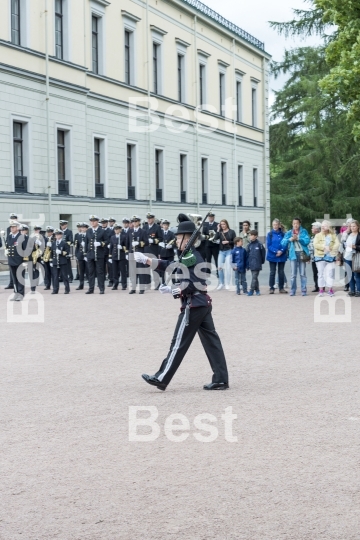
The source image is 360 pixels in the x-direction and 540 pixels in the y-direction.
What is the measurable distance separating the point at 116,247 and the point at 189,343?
48.7ft

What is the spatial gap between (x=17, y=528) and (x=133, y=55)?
132 feet

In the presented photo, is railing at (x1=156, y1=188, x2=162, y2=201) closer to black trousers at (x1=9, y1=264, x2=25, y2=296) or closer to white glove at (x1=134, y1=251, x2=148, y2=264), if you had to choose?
black trousers at (x1=9, y1=264, x2=25, y2=296)

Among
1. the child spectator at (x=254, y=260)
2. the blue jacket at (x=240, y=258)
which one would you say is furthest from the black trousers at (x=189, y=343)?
the blue jacket at (x=240, y=258)

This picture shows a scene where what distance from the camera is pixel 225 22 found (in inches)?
2083

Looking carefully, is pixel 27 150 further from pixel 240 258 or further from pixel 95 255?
pixel 240 258

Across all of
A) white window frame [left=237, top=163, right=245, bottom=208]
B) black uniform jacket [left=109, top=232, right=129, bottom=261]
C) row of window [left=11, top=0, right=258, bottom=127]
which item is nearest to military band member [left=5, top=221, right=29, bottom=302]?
black uniform jacket [left=109, top=232, right=129, bottom=261]

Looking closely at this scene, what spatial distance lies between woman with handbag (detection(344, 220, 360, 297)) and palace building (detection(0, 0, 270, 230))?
1520 cm

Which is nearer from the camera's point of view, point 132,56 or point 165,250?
point 165,250

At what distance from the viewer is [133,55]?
4341 centimetres

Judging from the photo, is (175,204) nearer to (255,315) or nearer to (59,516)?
(255,315)

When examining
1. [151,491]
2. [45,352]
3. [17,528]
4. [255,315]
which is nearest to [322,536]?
[151,491]

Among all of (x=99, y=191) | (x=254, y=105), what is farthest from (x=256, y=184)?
(x=99, y=191)

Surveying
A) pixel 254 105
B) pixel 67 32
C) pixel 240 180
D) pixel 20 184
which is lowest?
pixel 20 184

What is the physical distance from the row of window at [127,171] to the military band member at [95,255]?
451 inches
